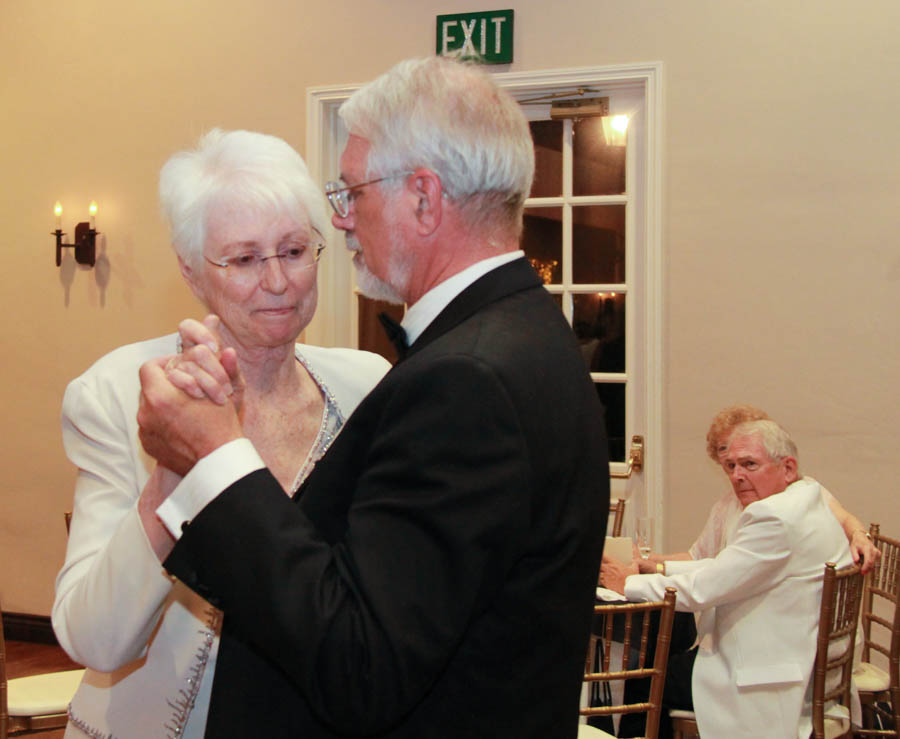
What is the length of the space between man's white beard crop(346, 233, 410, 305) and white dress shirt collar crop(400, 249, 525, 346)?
0.04 m

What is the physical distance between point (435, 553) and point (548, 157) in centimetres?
381

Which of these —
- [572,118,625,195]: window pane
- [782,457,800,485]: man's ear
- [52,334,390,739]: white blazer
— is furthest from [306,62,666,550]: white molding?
[52,334,390,739]: white blazer

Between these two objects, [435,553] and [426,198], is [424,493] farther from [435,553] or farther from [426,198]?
[426,198]

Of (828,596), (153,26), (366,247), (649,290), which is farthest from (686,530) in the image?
(153,26)

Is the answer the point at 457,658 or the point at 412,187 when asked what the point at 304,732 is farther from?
the point at 412,187

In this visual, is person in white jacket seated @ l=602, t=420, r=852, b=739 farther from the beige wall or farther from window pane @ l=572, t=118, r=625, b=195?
window pane @ l=572, t=118, r=625, b=195

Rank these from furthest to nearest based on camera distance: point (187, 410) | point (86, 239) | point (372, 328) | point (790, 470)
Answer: point (86, 239) → point (372, 328) → point (790, 470) → point (187, 410)

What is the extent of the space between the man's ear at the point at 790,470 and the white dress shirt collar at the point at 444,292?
248cm

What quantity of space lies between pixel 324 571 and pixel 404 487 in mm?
111

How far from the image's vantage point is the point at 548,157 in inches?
176

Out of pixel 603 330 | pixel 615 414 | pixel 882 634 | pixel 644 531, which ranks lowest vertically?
pixel 882 634

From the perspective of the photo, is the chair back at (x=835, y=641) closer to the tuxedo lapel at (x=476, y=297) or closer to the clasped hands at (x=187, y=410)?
the tuxedo lapel at (x=476, y=297)

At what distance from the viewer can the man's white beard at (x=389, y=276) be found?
112 cm

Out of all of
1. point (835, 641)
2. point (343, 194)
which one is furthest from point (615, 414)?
point (343, 194)
